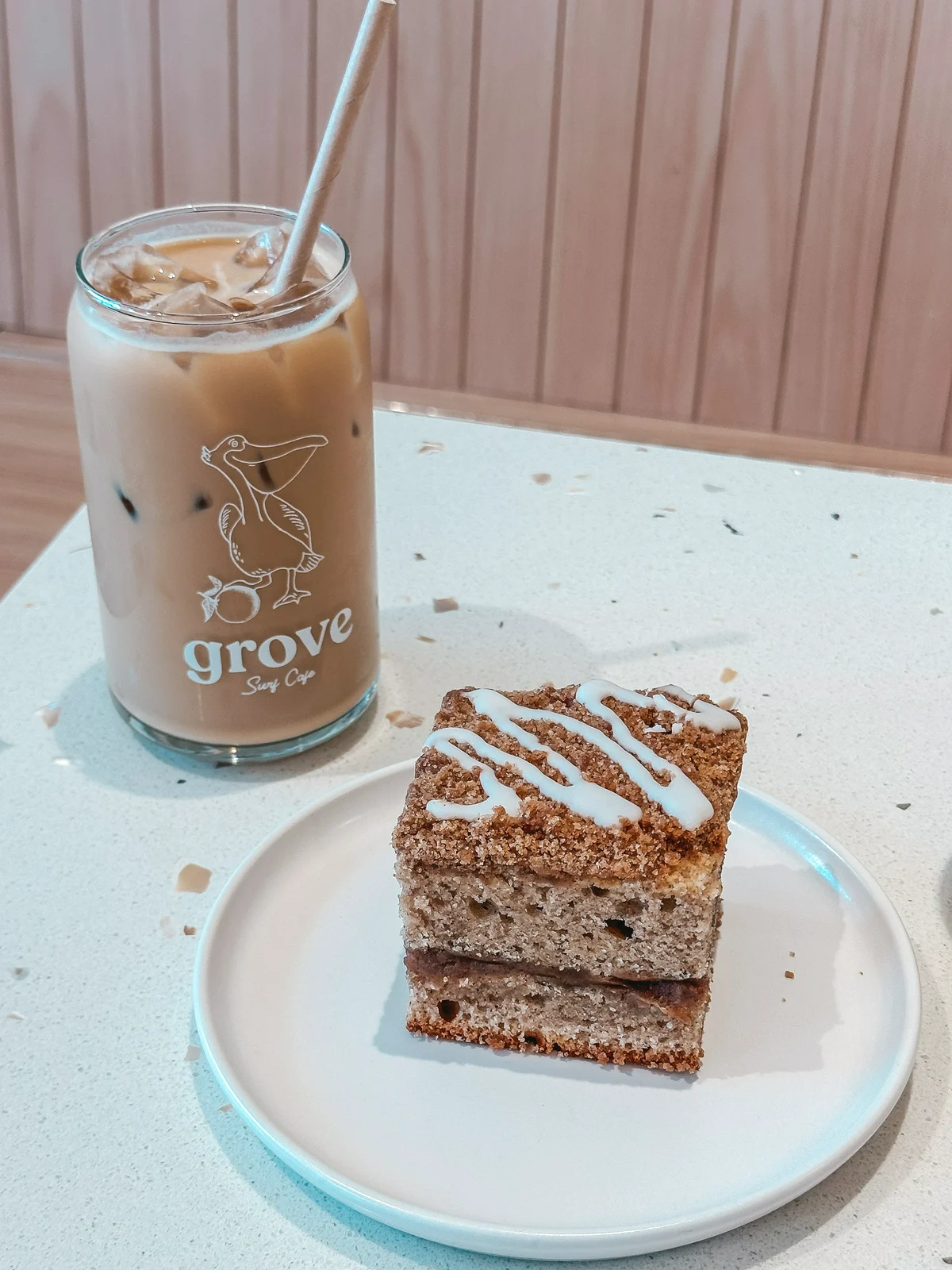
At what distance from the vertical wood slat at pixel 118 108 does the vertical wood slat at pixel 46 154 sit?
22 mm

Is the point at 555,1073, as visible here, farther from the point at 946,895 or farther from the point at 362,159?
the point at 362,159

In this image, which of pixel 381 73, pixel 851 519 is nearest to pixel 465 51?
pixel 381 73

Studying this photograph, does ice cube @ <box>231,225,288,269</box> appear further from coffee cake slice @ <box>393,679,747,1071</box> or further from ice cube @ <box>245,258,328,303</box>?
coffee cake slice @ <box>393,679,747,1071</box>

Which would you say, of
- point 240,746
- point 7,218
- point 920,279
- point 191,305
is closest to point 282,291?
point 191,305

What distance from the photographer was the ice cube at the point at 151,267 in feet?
2.89

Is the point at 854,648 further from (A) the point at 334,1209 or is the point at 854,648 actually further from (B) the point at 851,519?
(A) the point at 334,1209

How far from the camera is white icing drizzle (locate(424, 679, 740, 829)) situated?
71 centimetres

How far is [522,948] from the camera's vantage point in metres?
0.74

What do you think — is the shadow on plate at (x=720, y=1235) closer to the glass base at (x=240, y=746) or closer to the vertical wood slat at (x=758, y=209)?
the glass base at (x=240, y=746)

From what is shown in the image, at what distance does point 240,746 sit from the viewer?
3.13 feet

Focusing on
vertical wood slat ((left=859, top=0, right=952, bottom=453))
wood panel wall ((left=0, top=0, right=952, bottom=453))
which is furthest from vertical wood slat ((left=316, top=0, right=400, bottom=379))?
vertical wood slat ((left=859, top=0, right=952, bottom=453))

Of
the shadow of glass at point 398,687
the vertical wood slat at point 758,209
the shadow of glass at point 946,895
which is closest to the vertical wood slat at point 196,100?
the vertical wood slat at point 758,209

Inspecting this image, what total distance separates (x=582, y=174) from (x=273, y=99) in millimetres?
412

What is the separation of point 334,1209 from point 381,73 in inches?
58.6
